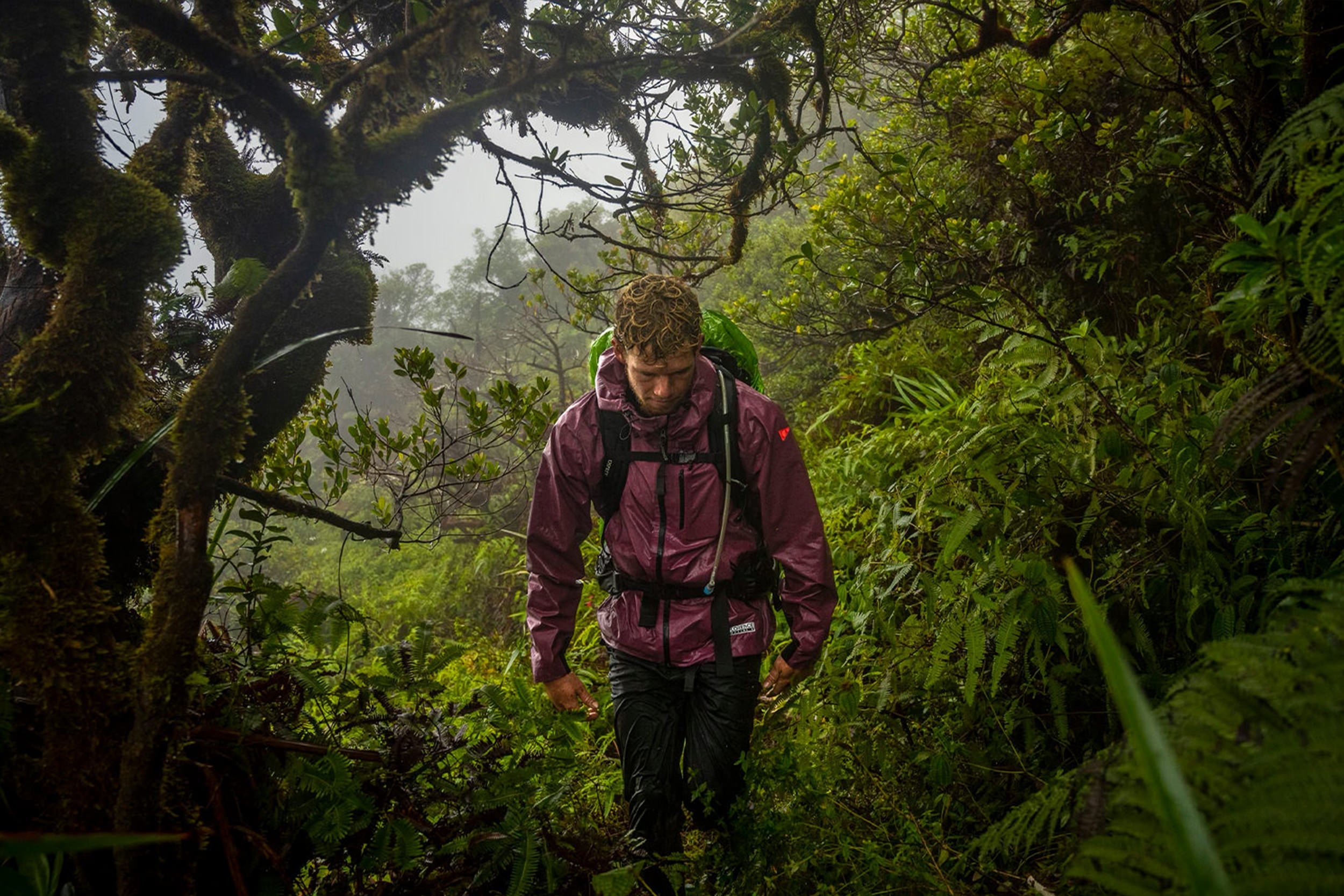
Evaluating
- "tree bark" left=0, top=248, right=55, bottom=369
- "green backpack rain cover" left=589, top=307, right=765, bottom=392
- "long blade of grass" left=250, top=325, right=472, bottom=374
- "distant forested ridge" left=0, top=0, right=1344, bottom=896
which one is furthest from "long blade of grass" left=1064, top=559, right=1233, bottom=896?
"tree bark" left=0, top=248, right=55, bottom=369

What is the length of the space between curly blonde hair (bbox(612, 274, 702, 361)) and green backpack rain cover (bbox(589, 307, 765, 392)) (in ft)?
1.48

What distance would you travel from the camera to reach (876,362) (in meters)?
5.41

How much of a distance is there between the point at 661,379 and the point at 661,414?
161mm

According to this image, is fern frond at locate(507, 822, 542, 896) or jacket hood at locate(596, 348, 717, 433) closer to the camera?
fern frond at locate(507, 822, 542, 896)

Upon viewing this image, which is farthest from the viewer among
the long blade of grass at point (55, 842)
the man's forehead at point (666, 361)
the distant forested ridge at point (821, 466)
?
the man's forehead at point (666, 361)

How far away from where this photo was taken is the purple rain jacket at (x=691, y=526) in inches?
104

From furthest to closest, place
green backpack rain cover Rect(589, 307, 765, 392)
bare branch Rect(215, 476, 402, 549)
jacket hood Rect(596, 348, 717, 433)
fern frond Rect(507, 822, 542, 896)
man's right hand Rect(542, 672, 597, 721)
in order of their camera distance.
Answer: green backpack rain cover Rect(589, 307, 765, 392) → man's right hand Rect(542, 672, 597, 721) → jacket hood Rect(596, 348, 717, 433) → bare branch Rect(215, 476, 402, 549) → fern frond Rect(507, 822, 542, 896)

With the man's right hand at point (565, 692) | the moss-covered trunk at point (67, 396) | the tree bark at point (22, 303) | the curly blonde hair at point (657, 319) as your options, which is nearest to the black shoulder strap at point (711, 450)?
the curly blonde hair at point (657, 319)

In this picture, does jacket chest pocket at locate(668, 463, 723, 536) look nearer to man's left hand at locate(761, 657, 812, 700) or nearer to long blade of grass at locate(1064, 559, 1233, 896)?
man's left hand at locate(761, 657, 812, 700)

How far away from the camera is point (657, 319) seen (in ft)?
8.38

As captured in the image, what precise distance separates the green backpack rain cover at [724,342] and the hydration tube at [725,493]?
54 cm

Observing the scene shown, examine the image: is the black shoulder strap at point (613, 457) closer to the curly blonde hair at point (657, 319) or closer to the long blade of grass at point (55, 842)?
the curly blonde hair at point (657, 319)

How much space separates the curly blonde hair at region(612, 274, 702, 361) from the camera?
2.53m

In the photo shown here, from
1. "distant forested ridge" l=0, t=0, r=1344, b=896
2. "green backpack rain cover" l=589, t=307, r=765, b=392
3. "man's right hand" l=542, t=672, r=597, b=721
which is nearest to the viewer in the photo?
"distant forested ridge" l=0, t=0, r=1344, b=896
